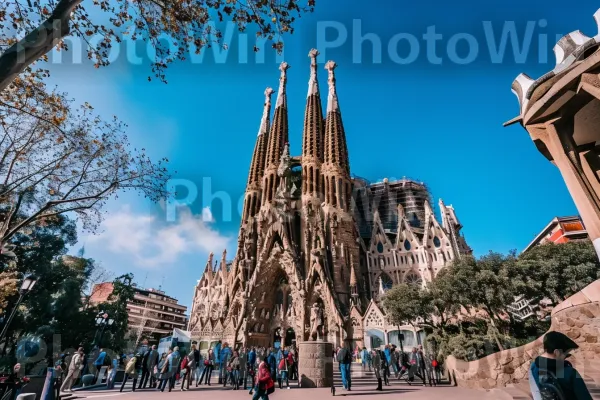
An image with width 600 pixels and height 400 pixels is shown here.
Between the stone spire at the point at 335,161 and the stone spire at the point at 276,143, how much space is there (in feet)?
19.3

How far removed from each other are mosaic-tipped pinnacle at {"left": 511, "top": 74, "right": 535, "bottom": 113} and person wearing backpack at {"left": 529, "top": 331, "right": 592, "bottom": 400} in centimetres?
588

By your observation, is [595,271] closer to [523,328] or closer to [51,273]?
[523,328]

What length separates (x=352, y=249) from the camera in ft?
86.8

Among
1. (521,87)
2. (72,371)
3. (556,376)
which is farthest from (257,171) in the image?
(556,376)

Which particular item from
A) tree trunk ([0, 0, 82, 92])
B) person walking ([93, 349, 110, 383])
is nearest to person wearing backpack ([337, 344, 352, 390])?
person walking ([93, 349, 110, 383])

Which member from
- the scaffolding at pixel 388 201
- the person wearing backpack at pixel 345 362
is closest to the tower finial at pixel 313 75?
the scaffolding at pixel 388 201

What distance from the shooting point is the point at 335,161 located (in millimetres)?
30578

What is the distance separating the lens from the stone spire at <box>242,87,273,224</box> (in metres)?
32.9

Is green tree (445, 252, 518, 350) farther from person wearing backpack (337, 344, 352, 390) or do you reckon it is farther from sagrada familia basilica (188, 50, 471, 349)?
person wearing backpack (337, 344, 352, 390)

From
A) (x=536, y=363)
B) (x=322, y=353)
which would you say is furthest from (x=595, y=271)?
(x=536, y=363)

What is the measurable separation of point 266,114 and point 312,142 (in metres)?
12.6

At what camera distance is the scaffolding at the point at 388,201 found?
36406 mm

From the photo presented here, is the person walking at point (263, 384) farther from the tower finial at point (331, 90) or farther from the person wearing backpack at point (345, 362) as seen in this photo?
the tower finial at point (331, 90)

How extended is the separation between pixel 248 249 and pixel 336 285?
9.30 meters
